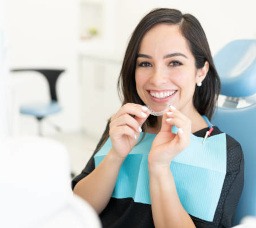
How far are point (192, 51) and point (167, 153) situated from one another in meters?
0.31

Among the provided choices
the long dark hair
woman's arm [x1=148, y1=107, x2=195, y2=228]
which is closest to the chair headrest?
the long dark hair

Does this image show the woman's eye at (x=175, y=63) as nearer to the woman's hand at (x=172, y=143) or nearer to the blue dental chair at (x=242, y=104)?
the woman's hand at (x=172, y=143)

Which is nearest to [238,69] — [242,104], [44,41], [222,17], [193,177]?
[242,104]

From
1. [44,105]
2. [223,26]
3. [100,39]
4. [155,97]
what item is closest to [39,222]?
[155,97]

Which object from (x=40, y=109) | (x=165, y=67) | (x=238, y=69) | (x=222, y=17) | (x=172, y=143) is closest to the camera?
(x=172, y=143)

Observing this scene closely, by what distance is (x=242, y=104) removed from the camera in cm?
136

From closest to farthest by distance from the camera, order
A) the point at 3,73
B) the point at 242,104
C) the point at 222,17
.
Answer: the point at 242,104 → the point at 3,73 → the point at 222,17

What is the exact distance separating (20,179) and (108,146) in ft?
2.13

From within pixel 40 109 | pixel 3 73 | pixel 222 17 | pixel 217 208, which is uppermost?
pixel 222 17

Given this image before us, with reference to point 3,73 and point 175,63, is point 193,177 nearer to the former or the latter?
point 175,63

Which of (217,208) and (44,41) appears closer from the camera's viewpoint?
(217,208)

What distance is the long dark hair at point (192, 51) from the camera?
100 centimetres

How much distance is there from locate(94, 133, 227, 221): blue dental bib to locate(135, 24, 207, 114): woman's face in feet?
0.43

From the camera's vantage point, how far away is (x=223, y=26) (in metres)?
2.60
